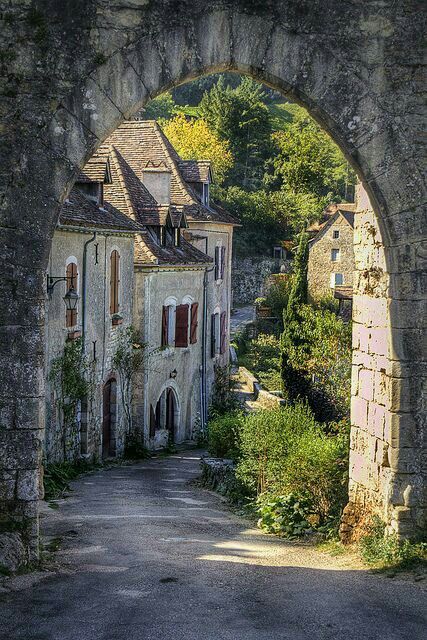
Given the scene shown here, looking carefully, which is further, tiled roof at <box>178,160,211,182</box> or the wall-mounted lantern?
tiled roof at <box>178,160,211,182</box>

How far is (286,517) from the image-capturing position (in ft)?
31.6

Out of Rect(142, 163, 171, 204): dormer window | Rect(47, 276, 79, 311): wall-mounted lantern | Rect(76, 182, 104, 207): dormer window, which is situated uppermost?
Rect(142, 163, 171, 204): dormer window

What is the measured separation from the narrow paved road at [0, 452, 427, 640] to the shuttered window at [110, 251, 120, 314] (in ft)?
37.5

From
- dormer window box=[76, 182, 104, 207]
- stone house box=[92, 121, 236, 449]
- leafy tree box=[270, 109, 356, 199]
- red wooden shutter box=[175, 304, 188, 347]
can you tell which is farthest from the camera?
leafy tree box=[270, 109, 356, 199]

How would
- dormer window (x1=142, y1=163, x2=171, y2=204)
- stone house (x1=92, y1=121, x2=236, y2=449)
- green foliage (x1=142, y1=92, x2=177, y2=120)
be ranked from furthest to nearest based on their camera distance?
green foliage (x1=142, y1=92, x2=177, y2=120), dormer window (x1=142, y1=163, x2=171, y2=204), stone house (x1=92, y1=121, x2=236, y2=449)

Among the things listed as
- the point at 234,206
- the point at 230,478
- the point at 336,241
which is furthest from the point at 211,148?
the point at 230,478

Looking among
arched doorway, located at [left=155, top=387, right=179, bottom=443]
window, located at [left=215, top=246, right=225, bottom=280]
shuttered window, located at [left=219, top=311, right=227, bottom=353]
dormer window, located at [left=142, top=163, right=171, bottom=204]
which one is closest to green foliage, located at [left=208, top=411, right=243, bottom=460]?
arched doorway, located at [left=155, top=387, right=179, bottom=443]

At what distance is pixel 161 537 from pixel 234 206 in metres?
43.9

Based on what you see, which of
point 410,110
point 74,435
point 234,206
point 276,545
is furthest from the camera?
point 234,206

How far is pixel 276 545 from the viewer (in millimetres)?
8797

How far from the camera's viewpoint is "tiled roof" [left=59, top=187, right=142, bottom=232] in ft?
56.8

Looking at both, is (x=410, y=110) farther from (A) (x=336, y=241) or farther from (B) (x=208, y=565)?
(A) (x=336, y=241)

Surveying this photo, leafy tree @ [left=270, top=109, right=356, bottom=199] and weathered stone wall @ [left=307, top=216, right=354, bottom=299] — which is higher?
leafy tree @ [left=270, top=109, right=356, bottom=199]

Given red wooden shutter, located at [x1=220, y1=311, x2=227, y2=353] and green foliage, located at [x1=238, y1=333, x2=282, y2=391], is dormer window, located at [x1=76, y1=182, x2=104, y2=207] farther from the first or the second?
green foliage, located at [x1=238, y1=333, x2=282, y2=391]
